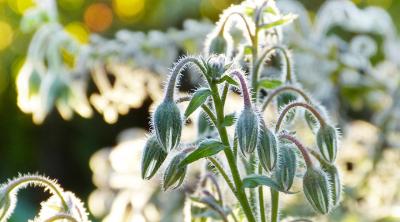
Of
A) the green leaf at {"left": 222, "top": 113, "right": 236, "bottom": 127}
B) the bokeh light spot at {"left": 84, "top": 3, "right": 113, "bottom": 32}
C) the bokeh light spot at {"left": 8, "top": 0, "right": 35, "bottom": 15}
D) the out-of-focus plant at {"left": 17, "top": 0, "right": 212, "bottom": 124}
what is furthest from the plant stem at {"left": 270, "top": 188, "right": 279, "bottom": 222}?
the bokeh light spot at {"left": 84, "top": 3, "right": 113, "bottom": 32}

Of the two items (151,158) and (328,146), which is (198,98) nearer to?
(151,158)

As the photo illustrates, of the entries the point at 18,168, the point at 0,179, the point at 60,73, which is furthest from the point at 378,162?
the point at 18,168

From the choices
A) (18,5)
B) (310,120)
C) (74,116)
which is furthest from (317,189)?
(74,116)

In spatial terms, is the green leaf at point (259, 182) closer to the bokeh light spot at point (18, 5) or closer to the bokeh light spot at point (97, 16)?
the bokeh light spot at point (18, 5)

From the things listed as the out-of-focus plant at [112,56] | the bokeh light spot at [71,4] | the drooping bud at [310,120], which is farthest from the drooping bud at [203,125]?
the bokeh light spot at [71,4]

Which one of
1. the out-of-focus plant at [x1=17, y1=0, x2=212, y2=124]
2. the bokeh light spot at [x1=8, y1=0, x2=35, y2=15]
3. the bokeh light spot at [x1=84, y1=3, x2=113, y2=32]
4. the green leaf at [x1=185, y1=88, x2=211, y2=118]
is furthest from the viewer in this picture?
the bokeh light spot at [x1=84, y1=3, x2=113, y2=32]

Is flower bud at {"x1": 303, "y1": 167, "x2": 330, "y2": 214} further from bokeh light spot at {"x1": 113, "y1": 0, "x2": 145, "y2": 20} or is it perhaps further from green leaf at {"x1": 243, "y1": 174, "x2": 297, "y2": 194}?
bokeh light spot at {"x1": 113, "y1": 0, "x2": 145, "y2": 20}
